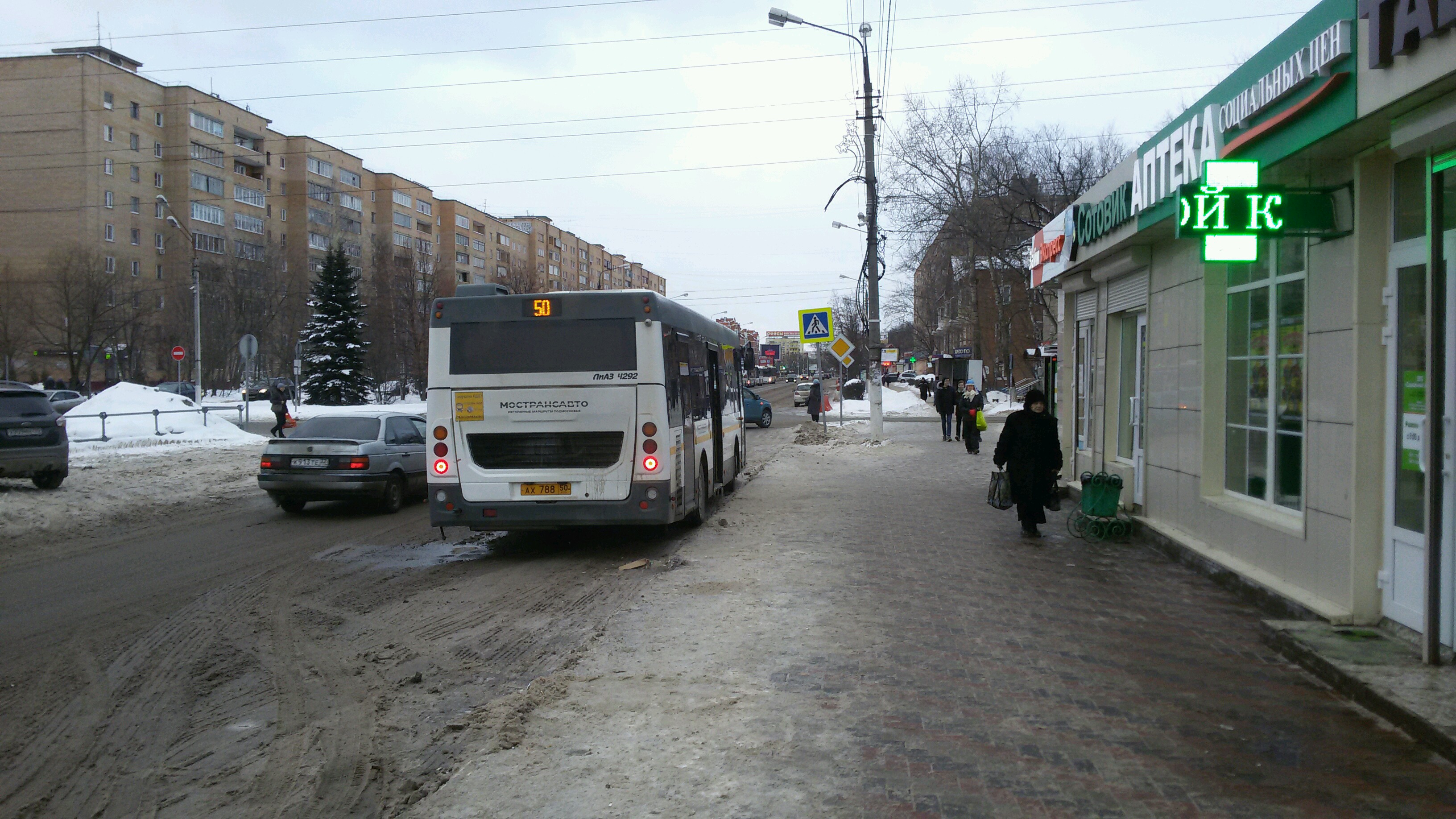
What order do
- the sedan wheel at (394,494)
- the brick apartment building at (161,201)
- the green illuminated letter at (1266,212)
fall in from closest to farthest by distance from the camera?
the green illuminated letter at (1266,212) < the sedan wheel at (394,494) < the brick apartment building at (161,201)

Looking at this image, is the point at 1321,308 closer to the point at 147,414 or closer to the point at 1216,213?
the point at 1216,213

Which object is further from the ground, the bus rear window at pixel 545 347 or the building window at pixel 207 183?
the building window at pixel 207 183

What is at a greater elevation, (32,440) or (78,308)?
(78,308)

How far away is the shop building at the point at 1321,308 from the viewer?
18.0 feet

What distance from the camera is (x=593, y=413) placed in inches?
404

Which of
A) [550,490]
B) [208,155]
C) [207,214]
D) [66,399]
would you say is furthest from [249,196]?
[550,490]

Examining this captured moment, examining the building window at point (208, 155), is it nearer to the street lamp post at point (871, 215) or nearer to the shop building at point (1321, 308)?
the street lamp post at point (871, 215)

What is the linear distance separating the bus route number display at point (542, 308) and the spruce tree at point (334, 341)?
41297 mm

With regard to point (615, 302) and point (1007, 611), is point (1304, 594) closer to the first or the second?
point (1007, 611)

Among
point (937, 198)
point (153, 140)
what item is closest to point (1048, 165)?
point (937, 198)

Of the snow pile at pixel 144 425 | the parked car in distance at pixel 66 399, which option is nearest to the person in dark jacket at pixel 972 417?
the snow pile at pixel 144 425

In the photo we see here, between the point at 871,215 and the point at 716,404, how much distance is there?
12028mm

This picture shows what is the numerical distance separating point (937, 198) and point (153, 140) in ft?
186

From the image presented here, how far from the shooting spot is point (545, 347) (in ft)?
34.1
